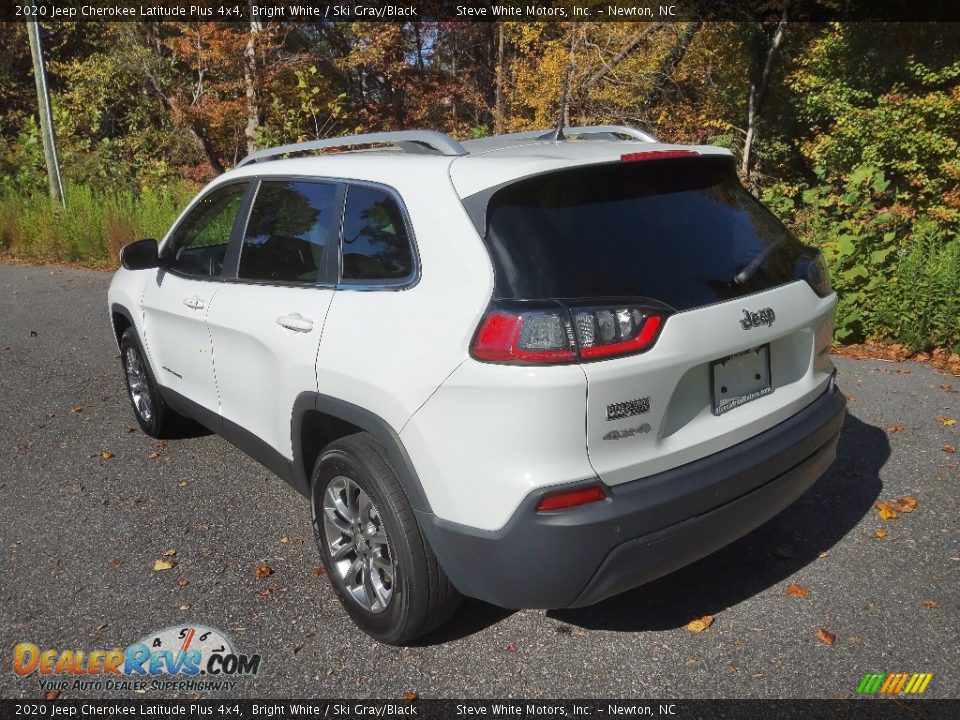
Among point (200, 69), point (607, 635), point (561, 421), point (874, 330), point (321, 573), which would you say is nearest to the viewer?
point (561, 421)

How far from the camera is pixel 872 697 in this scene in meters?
2.77

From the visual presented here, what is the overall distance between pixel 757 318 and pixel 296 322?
175 centimetres

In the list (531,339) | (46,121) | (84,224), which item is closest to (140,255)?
(531,339)

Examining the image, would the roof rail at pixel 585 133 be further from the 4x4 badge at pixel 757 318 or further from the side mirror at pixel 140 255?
the side mirror at pixel 140 255

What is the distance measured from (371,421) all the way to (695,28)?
18.3m

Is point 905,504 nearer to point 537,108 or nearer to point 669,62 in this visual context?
point 669,62

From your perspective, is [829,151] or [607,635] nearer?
[607,635]

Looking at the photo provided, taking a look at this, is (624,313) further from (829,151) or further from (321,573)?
(829,151)

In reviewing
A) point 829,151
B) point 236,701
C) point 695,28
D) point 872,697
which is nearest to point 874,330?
point 872,697

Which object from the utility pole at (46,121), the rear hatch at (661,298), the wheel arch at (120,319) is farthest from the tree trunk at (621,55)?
the rear hatch at (661,298)

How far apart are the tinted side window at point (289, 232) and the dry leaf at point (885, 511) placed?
2.93 metres

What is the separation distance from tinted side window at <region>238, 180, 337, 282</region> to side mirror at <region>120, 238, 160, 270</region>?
1.01m

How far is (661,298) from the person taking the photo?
2.62 meters

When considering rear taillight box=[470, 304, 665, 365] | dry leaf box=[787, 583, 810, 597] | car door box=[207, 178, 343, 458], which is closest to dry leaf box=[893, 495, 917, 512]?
dry leaf box=[787, 583, 810, 597]
